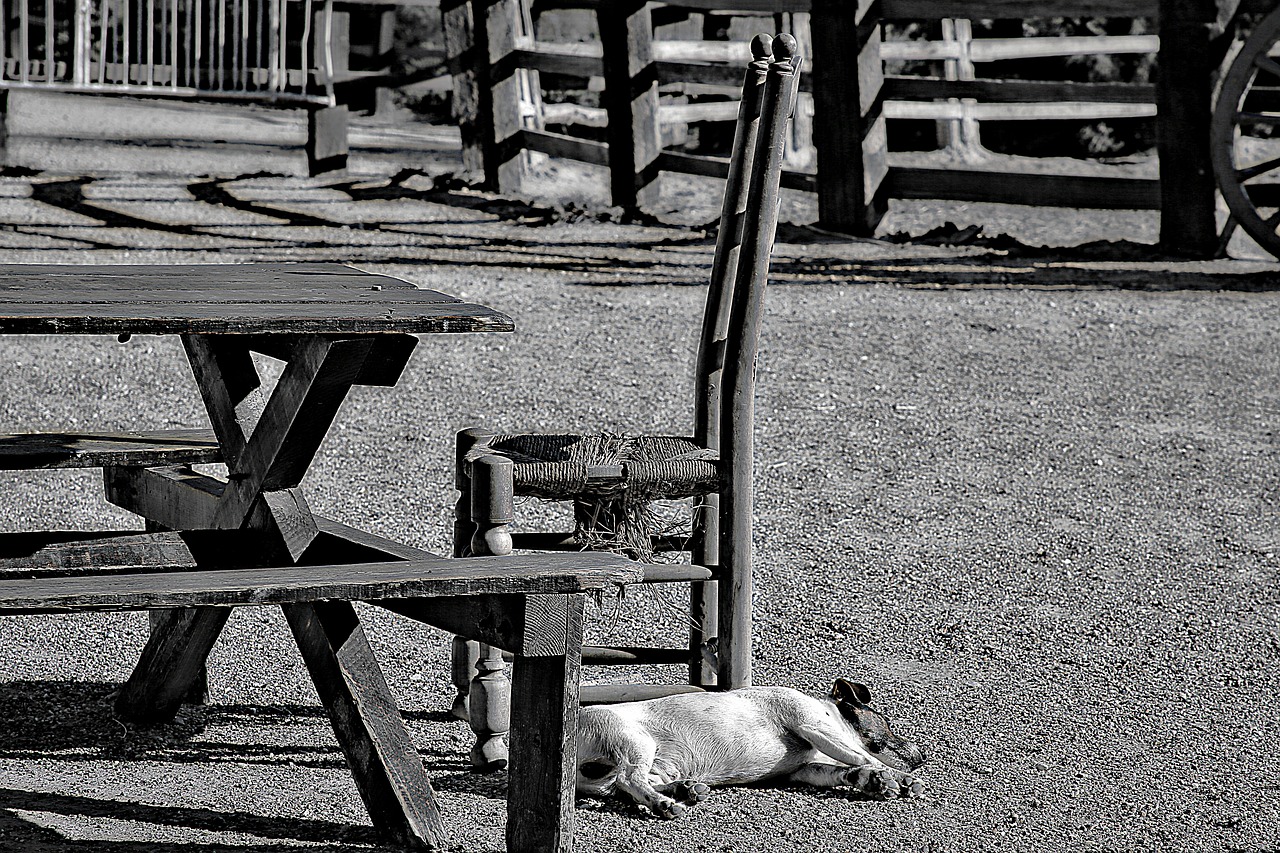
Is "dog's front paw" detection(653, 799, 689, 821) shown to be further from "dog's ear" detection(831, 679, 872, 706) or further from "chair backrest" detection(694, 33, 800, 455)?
"chair backrest" detection(694, 33, 800, 455)

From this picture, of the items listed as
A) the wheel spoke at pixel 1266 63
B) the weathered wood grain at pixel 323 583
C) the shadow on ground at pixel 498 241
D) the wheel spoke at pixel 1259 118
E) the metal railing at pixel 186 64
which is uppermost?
the metal railing at pixel 186 64

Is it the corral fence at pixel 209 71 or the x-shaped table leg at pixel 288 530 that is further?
the corral fence at pixel 209 71

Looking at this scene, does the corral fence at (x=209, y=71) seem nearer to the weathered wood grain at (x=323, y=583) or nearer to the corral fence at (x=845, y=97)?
the corral fence at (x=845, y=97)

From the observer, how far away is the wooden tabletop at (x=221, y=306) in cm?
223

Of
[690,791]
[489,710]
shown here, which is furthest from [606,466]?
[690,791]

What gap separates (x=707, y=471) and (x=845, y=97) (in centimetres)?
684

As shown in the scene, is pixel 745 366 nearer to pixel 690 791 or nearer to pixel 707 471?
pixel 707 471

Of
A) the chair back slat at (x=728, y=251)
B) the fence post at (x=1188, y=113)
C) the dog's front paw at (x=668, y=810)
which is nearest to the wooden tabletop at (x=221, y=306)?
the chair back slat at (x=728, y=251)

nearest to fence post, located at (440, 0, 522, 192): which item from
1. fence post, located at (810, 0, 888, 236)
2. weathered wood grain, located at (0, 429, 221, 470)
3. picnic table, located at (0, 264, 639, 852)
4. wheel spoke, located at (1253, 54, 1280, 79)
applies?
fence post, located at (810, 0, 888, 236)

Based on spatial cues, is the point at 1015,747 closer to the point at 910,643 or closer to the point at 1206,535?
the point at 910,643

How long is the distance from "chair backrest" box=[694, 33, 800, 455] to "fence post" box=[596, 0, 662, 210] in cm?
724

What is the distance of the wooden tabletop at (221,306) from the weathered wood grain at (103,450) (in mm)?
352

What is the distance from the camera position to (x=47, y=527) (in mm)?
4508

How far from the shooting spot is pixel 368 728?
104 inches
